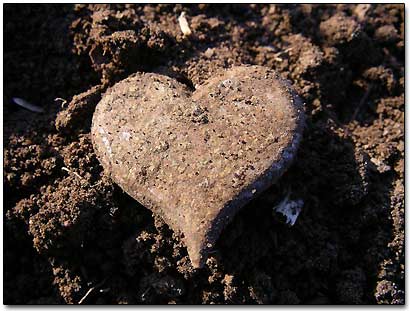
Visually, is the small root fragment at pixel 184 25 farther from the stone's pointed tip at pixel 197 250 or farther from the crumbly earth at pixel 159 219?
the stone's pointed tip at pixel 197 250

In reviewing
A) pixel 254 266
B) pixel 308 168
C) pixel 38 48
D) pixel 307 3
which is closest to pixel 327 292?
pixel 254 266

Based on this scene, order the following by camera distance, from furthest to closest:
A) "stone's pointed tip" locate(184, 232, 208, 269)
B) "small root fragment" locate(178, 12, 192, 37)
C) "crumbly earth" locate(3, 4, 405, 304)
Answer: "small root fragment" locate(178, 12, 192, 37) < "crumbly earth" locate(3, 4, 405, 304) < "stone's pointed tip" locate(184, 232, 208, 269)

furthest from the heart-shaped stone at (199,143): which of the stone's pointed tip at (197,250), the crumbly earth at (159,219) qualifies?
the crumbly earth at (159,219)

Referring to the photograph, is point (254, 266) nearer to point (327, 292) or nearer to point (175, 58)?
point (327, 292)

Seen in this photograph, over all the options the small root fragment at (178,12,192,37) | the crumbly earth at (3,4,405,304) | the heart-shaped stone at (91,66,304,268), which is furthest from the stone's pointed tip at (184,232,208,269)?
the small root fragment at (178,12,192,37)

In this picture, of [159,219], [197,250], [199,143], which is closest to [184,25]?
[199,143]

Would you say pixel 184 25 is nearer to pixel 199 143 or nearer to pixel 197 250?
pixel 199 143

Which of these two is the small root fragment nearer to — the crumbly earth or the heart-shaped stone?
the crumbly earth
